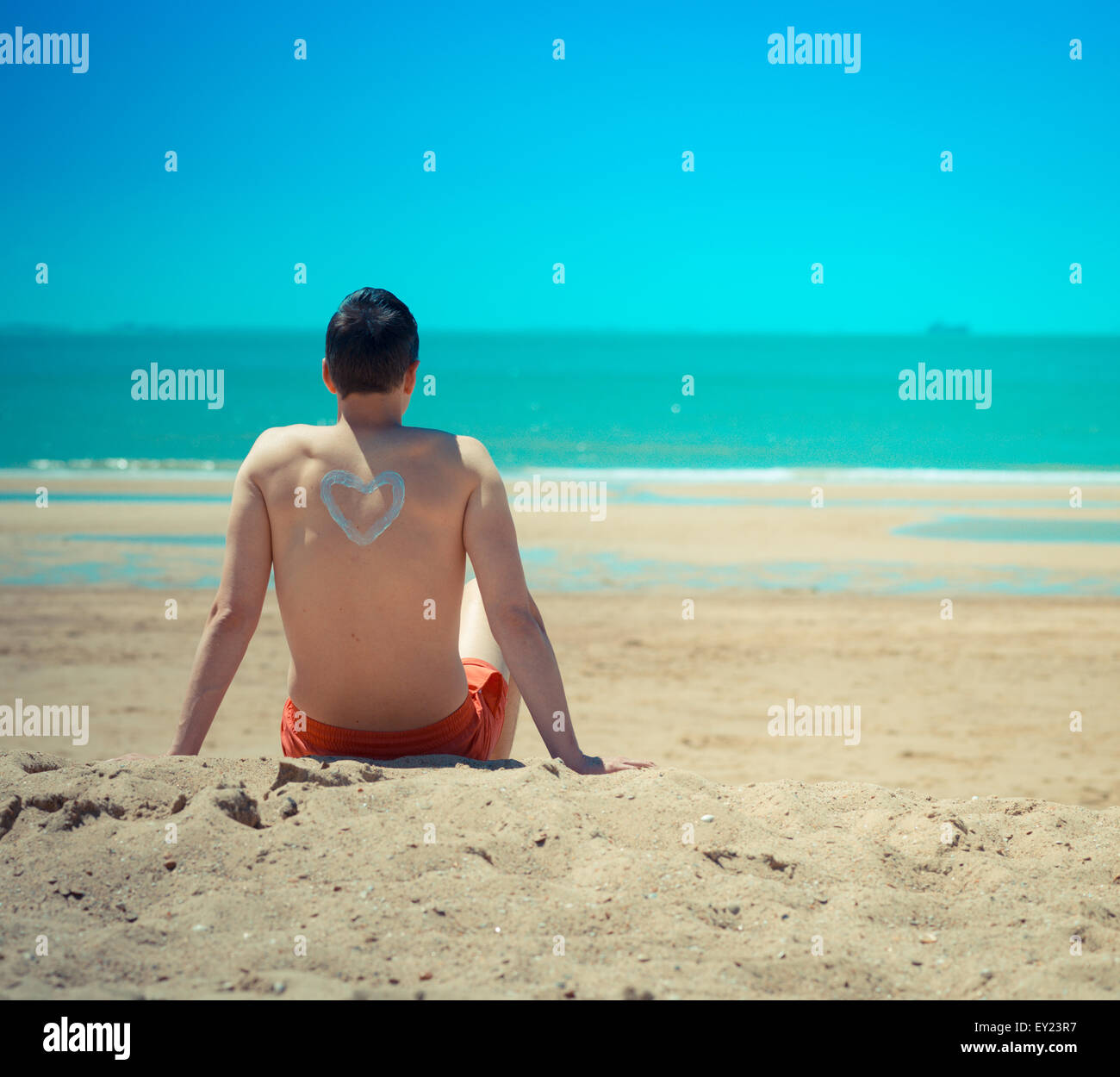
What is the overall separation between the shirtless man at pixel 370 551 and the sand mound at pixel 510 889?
0.26 meters

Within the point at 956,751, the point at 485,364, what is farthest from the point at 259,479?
the point at 485,364

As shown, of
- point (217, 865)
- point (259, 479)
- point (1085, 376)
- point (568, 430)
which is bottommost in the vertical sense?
point (217, 865)

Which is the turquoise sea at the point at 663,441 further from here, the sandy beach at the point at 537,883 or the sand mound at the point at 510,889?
the sand mound at the point at 510,889

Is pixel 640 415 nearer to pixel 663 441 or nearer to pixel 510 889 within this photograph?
pixel 663 441

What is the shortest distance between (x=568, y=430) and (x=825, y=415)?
1373 centimetres

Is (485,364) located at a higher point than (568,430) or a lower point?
higher

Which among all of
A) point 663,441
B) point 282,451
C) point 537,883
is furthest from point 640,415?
point 537,883

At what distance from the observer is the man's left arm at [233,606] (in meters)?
2.89

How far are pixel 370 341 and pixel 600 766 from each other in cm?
147

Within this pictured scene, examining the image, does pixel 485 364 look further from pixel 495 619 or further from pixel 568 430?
pixel 495 619

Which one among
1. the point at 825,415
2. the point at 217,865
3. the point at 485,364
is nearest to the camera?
the point at 217,865

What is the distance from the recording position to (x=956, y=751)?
629 cm

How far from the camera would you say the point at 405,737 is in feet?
10.3
